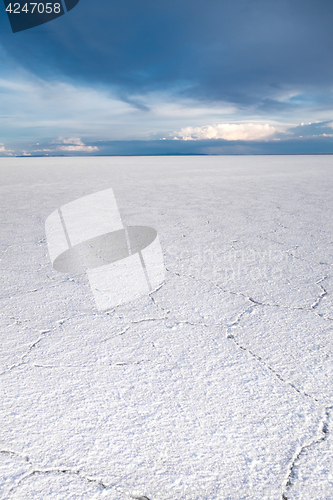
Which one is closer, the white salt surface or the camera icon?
the white salt surface

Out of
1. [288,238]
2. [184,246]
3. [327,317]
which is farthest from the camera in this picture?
[288,238]

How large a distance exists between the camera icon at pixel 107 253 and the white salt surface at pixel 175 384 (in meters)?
0.08

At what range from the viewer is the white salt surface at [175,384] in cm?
65

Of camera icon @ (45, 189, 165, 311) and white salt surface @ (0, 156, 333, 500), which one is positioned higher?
white salt surface @ (0, 156, 333, 500)

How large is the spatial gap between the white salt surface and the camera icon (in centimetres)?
8

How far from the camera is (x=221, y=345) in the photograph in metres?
1.08

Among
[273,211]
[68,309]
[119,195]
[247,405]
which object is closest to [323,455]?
[247,405]

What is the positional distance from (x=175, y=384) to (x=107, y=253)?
1250 mm

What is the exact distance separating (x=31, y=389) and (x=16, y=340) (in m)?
0.28

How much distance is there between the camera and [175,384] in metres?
0.90

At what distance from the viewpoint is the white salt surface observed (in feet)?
2.13

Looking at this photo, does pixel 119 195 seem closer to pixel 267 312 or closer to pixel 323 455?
pixel 267 312

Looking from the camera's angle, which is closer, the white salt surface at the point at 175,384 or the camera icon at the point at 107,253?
the white salt surface at the point at 175,384

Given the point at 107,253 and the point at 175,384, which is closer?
the point at 175,384
